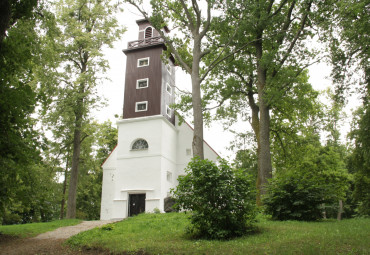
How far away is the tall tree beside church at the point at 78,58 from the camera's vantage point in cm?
1964

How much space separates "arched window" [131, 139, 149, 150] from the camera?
76.2ft

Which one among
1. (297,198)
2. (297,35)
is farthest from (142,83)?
(297,198)

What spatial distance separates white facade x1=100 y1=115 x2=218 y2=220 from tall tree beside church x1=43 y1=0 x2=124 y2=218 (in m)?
3.29

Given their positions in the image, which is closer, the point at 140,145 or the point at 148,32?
the point at 140,145

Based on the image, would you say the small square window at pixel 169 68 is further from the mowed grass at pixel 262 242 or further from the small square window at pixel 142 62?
the mowed grass at pixel 262 242

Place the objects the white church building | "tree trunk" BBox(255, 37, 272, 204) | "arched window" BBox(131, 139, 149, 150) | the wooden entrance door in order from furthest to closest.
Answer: "arched window" BBox(131, 139, 149, 150), the white church building, the wooden entrance door, "tree trunk" BBox(255, 37, 272, 204)

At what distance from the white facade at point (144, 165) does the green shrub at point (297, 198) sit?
1170 cm

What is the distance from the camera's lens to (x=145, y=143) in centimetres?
2328

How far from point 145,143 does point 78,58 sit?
7835mm

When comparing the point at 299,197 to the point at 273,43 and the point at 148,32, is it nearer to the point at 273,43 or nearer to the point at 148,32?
the point at 273,43

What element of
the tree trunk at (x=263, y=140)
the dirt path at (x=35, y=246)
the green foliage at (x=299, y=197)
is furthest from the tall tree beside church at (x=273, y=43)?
the dirt path at (x=35, y=246)

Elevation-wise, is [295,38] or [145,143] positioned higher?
[295,38]

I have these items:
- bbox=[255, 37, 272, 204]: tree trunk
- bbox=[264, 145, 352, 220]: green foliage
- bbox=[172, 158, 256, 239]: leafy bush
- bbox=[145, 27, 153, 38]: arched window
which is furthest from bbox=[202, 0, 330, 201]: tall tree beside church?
bbox=[145, 27, 153, 38]: arched window

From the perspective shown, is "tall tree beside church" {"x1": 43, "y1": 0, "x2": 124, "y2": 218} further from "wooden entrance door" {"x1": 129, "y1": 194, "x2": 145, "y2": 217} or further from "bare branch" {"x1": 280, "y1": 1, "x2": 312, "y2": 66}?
"bare branch" {"x1": 280, "y1": 1, "x2": 312, "y2": 66}
